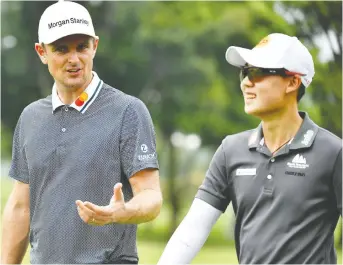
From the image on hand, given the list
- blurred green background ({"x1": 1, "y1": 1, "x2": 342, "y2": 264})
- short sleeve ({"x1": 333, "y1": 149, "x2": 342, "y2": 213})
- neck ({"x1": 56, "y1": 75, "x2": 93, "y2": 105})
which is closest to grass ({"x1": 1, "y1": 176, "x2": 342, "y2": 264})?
blurred green background ({"x1": 1, "y1": 1, "x2": 342, "y2": 264})

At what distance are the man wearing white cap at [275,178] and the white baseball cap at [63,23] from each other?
107cm

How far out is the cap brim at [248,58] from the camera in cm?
518

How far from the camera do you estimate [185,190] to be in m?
40.5

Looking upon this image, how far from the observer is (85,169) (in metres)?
5.76

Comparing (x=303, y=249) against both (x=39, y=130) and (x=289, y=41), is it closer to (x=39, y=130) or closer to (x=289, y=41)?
(x=289, y=41)

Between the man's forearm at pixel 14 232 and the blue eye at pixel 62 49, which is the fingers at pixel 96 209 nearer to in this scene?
the man's forearm at pixel 14 232

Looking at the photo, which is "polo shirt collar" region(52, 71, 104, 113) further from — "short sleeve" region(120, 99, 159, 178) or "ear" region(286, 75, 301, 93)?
"ear" region(286, 75, 301, 93)

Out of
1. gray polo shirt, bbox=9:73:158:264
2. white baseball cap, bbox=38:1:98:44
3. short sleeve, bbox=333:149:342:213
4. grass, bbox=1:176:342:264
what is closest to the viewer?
short sleeve, bbox=333:149:342:213

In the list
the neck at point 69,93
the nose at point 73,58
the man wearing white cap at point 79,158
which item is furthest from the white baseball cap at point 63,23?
the neck at point 69,93

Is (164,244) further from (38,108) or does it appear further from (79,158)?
(79,158)

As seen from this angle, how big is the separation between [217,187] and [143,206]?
0.53 meters

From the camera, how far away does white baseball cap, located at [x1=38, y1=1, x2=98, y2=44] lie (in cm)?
598

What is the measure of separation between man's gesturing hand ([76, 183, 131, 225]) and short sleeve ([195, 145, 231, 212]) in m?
0.42

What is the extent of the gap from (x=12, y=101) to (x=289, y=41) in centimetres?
2370
